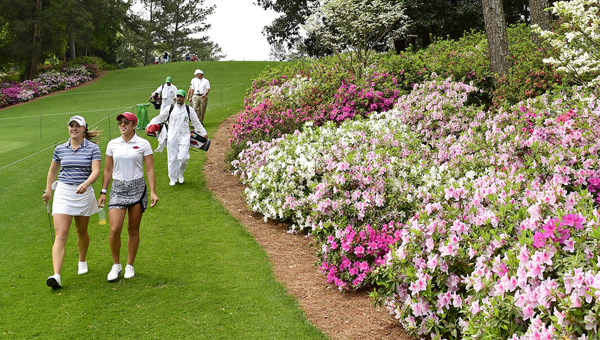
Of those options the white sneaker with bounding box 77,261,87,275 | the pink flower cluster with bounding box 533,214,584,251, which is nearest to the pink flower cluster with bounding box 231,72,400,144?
the white sneaker with bounding box 77,261,87,275

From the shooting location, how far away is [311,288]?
649 cm

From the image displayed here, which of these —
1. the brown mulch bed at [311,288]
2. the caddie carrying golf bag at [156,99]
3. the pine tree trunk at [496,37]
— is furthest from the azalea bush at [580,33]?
the caddie carrying golf bag at [156,99]

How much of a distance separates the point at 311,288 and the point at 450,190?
2147 millimetres

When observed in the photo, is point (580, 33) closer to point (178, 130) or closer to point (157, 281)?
point (157, 281)

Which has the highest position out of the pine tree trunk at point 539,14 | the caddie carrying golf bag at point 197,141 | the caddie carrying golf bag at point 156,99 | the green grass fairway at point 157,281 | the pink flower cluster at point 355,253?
the pine tree trunk at point 539,14

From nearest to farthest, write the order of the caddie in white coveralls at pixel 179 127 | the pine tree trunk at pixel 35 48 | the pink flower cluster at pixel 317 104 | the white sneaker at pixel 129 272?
the white sneaker at pixel 129 272, the caddie in white coveralls at pixel 179 127, the pink flower cluster at pixel 317 104, the pine tree trunk at pixel 35 48

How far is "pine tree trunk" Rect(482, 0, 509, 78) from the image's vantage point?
421 inches

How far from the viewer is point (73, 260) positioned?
7.16 m

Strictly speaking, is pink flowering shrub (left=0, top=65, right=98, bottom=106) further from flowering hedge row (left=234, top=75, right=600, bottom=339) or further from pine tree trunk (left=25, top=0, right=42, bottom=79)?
flowering hedge row (left=234, top=75, right=600, bottom=339)

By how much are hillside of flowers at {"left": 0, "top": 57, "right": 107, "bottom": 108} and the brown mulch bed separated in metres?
22.2

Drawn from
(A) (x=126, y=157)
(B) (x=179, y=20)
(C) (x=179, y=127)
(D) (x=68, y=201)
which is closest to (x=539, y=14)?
(C) (x=179, y=127)

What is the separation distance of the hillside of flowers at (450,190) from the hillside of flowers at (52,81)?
20.5 m

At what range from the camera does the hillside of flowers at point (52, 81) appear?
28.4 metres

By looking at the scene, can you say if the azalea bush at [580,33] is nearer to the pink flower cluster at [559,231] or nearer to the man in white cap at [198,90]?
the pink flower cluster at [559,231]
